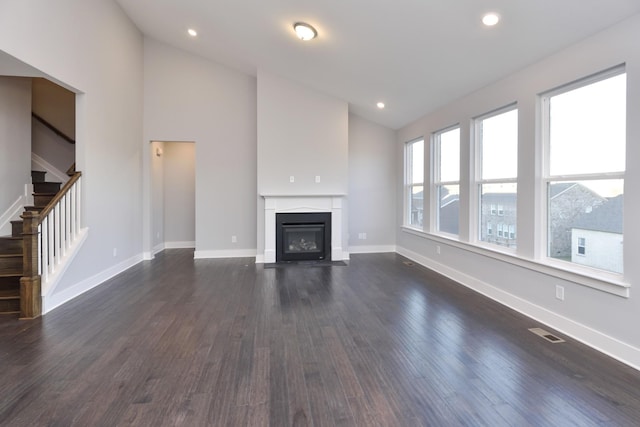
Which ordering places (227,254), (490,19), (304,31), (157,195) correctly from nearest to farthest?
(490,19) → (304,31) → (227,254) → (157,195)

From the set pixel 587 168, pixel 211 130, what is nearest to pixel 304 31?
pixel 211 130

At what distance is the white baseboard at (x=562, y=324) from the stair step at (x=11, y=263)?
5049 mm

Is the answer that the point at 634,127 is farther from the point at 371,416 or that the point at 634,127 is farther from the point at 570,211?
the point at 371,416

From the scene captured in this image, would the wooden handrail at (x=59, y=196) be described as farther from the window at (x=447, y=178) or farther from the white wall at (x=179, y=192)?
the window at (x=447, y=178)

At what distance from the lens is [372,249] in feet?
22.0

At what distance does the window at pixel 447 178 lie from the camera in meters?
4.70

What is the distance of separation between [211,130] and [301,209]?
2.30 meters

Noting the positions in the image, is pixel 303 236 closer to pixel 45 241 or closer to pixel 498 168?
pixel 498 168

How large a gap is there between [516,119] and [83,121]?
5.02m

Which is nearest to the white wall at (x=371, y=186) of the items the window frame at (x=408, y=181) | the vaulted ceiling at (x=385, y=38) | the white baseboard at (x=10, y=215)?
the window frame at (x=408, y=181)

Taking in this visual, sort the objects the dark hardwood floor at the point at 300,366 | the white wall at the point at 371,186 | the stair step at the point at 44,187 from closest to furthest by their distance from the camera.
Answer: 1. the dark hardwood floor at the point at 300,366
2. the stair step at the point at 44,187
3. the white wall at the point at 371,186

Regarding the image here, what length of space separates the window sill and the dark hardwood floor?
19.0 inches

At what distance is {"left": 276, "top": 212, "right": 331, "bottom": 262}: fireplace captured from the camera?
230 inches

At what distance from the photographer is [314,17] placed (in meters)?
3.65
